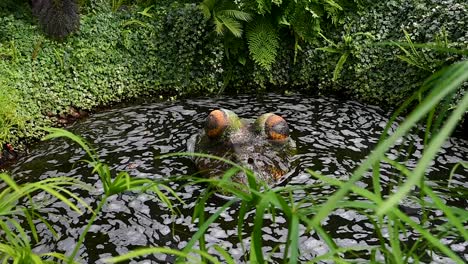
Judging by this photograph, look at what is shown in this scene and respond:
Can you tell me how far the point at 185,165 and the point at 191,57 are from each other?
101 inches

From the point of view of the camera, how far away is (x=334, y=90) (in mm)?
6996

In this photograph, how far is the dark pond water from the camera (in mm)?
3789

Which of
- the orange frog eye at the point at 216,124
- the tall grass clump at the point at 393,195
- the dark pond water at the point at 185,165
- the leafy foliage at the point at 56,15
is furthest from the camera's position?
the leafy foliage at the point at 56,15

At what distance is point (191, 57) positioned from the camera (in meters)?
7.16

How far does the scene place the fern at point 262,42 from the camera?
681 cm

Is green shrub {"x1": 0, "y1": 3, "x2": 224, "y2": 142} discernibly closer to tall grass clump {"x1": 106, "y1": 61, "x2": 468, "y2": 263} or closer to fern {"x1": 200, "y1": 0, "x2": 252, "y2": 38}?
fern {"x1": 200, "y1": 0, "x2": 252, "y2": 38}

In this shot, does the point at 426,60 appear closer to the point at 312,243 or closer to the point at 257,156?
the point at 257,156

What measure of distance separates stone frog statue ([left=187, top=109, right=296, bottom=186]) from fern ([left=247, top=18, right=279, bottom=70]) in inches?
72.5

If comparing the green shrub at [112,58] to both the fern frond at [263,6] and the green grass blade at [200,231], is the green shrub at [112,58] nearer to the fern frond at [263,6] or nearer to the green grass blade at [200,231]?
the fern frond at [263,6]

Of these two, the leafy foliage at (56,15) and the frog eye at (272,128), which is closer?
the frog eye at (272,128)

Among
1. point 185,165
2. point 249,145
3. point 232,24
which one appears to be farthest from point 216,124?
point 232,24

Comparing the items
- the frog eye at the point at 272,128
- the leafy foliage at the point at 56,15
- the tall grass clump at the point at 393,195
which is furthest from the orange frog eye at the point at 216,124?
the tall grass clump at the point at 393,195

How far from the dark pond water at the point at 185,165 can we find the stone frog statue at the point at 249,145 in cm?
19

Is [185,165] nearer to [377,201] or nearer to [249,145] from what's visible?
[249,145]
